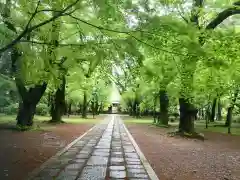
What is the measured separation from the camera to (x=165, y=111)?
35438 mm

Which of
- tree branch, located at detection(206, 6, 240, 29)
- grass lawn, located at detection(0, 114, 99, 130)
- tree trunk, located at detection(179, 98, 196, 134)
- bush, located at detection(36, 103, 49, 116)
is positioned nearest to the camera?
tree branch, located at detection(206, 6, 240, 29)

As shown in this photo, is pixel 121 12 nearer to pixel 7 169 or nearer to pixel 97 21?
pixel 97 21

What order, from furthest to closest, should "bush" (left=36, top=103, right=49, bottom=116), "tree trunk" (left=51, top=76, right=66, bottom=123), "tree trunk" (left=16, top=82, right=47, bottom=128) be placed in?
"bush" (left=36, top=103, right=49, bottom=116) → "tree trunk" (left=51, top=76, right=66, bottom=123) → "tree trunk" (left=16, top=82, right=47, bottom=128)

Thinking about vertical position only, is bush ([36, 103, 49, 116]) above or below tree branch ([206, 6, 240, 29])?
below

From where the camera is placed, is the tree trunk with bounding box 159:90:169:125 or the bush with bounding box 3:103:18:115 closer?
the tree trunk with bounding box 159:90:169:125

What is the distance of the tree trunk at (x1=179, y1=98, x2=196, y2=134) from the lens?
2270cm

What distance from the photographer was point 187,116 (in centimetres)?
2288

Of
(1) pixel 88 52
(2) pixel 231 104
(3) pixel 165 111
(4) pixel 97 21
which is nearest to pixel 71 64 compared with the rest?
(1) pixel 88 52

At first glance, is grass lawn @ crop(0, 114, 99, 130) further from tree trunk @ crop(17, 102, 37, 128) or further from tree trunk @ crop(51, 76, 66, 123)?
tree trunk @ crop(51, 76, 66, 123)

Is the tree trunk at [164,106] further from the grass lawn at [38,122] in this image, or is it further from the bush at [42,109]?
the bush at [42,109]

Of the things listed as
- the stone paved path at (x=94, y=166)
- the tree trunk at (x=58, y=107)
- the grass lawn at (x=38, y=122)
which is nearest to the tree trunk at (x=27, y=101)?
the grass lawn at (x=38, y=122)

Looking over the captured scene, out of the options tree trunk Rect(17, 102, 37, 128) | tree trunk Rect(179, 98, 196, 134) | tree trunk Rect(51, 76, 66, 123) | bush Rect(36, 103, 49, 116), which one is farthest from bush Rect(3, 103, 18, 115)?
tree trunk Rect(179, 98, 196, 134)

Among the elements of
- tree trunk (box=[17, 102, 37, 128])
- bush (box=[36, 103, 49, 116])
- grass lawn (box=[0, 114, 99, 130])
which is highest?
bush (box=[36, 103, 49, 116])

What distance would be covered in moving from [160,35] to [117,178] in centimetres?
350
